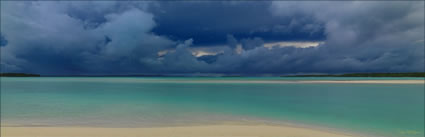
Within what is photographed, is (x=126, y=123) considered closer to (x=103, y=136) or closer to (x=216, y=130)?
(x=103, y=136)

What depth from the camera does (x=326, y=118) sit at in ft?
45.8

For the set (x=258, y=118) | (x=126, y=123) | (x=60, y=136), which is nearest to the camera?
(x=60, y=136)

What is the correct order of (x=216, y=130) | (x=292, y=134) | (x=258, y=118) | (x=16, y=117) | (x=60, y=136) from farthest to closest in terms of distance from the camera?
(x=258, y=118), (x=16, y=117), (x=216, y=130), (x=292, y=134), (x=60, y=136)

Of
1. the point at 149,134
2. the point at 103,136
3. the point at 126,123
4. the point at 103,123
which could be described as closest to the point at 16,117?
the point at 103,123

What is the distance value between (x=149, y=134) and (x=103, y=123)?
14.2 ft

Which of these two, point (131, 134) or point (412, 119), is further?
point (412, 119)

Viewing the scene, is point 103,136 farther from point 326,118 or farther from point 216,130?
point 326,118

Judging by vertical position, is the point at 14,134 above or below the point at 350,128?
above

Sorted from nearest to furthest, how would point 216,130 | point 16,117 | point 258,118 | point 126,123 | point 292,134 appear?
point 292,134 < point 216,130 < point 126,123 < point 16,117 < point 258,118

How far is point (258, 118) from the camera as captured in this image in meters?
13.5

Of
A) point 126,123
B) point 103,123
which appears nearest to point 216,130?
point 126,123

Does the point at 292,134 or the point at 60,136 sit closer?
the point at 60,136

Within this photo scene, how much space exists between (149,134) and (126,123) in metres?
3.62

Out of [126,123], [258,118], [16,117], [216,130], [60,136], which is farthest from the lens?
[258,118]
